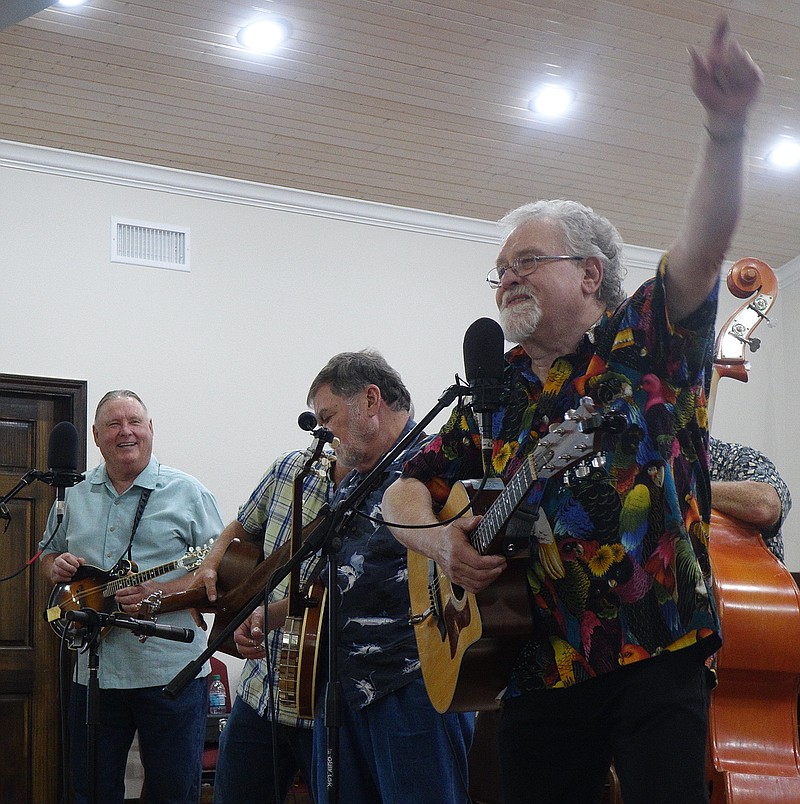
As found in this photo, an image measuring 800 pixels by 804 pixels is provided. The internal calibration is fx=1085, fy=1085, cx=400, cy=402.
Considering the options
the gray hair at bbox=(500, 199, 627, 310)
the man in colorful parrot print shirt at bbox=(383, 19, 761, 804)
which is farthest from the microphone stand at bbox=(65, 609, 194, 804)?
the gray hair at bbox=(500, 199, 627, 310)

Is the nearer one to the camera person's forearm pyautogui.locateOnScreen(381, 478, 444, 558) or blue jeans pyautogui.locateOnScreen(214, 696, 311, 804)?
person's forearm pyautogui.locateOnScreen(381, 478, 444, 558)

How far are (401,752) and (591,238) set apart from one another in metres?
1.22

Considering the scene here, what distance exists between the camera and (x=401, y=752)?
8.00 ft

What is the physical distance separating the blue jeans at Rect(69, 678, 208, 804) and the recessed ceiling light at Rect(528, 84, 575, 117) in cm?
335

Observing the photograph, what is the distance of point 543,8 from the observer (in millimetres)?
4738

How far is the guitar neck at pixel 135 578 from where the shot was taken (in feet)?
12.6

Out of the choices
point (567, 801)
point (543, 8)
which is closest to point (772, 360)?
point (543, 8)

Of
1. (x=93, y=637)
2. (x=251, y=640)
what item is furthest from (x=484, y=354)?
(x=93, y=637)

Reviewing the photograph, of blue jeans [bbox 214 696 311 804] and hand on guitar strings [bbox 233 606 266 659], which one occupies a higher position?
hand on guitar strings [bbox 233 606 266 659]

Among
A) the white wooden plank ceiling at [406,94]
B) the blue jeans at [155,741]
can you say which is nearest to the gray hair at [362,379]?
the blue jeans at [155,741]

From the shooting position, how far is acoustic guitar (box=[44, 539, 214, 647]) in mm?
3834

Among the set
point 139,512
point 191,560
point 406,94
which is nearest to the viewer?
point 191,560

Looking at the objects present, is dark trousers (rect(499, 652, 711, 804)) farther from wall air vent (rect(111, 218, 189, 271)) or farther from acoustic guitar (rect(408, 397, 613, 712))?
wall air vent (rect(111, 218, 189, 271))

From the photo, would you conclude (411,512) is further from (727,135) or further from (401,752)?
(727,135)
